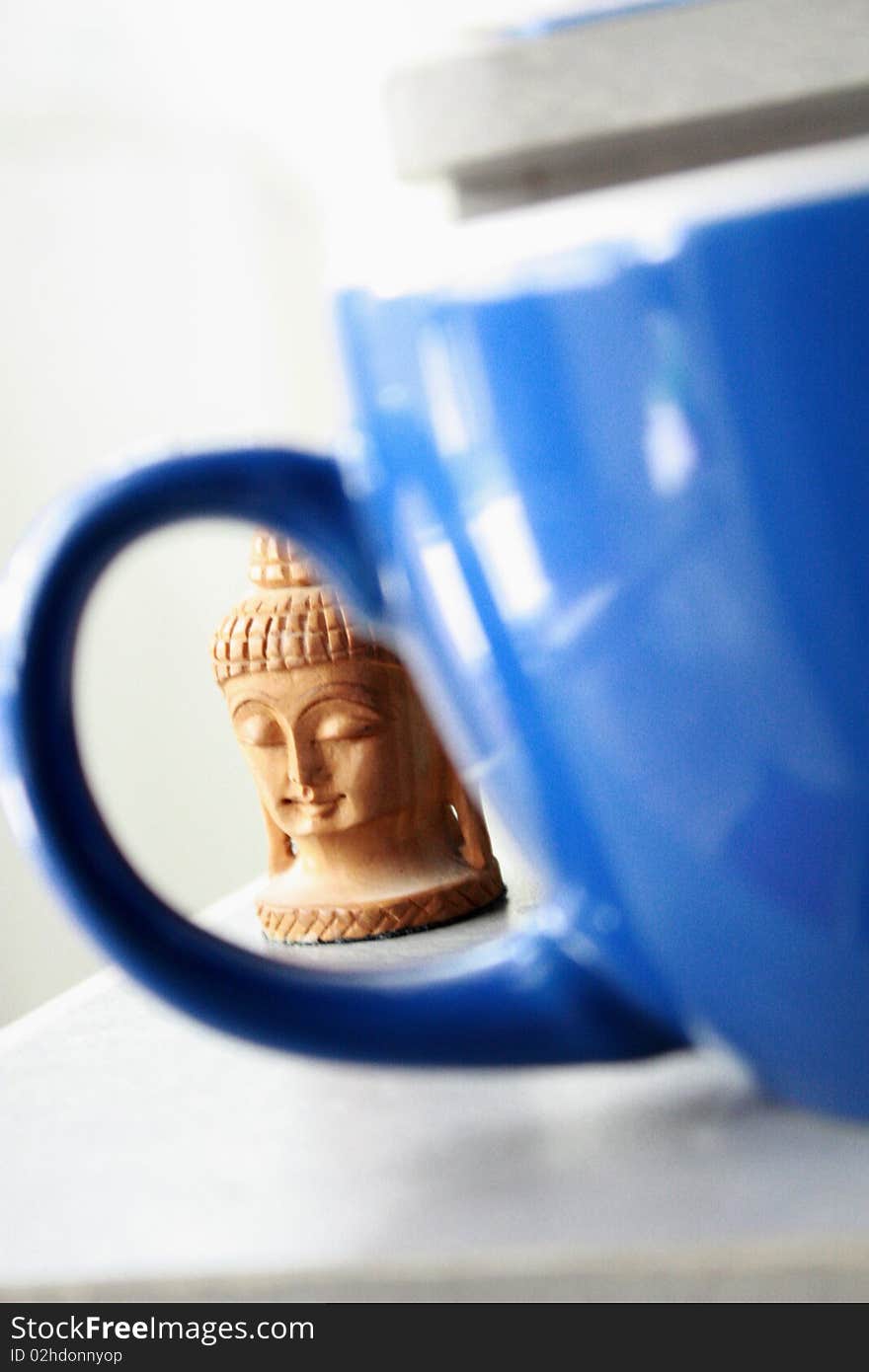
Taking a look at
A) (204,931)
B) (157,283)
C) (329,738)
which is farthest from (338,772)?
(157,283)

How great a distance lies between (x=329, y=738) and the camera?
0.45 m

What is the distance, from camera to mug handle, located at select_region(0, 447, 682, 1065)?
0.27m

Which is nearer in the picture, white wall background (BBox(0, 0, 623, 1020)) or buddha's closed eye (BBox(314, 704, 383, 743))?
buddha's closed eye (BBox(314, 704, 383, 743))

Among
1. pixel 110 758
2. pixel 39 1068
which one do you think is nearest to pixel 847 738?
pixel 39 1068

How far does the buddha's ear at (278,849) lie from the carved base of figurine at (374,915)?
0.02 metres

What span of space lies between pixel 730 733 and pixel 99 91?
5.31 ft

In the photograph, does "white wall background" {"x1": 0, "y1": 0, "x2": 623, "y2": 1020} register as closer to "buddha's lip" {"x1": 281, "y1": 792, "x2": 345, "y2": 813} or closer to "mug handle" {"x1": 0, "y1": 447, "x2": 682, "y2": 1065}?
"buddha's lip" {"x1": 281, "y1": 792, "x2": 345, "y2": 813}

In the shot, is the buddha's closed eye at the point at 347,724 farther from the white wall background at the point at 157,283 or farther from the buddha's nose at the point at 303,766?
the white wall background at the point at 157,283

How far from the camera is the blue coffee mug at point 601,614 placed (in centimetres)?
22

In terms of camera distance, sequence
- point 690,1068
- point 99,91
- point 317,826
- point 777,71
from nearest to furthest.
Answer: point 777,71 < point 690,1068 < point 317,826 < point 99,91

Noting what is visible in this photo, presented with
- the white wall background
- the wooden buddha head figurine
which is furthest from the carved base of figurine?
the white wall background

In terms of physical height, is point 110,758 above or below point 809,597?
above

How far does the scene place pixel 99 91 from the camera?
1681 millimetres
